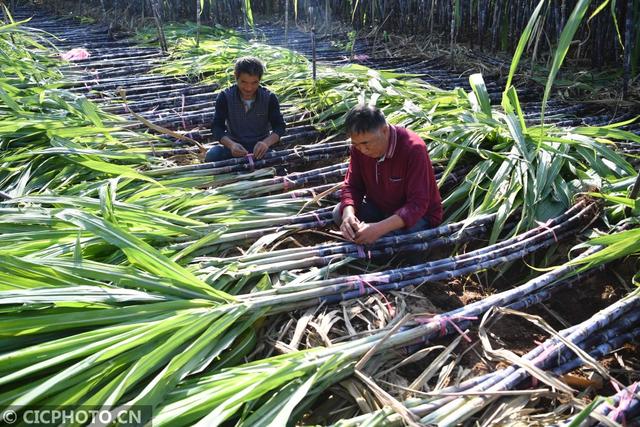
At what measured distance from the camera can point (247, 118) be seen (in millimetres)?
2943

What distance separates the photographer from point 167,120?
331 centimetres

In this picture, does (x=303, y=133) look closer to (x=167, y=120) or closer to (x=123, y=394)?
(x=167, y=120)

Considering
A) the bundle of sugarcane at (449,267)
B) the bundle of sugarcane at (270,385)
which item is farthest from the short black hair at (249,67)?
the bundle of sugarcane at (270,385)

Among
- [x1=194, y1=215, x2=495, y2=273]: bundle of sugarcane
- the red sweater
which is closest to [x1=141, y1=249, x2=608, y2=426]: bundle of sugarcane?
[x1=194, y1=215, x2=495, y2=273]: bundle of sugarcane

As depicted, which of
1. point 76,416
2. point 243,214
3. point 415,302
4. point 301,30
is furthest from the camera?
point 301,30

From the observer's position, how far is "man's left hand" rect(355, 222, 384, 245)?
1.91 m

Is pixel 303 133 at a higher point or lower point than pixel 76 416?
higher

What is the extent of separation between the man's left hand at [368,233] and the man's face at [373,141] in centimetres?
28

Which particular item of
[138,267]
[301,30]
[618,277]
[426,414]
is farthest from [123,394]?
[301,30]

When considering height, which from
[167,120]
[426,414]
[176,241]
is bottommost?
[426,414]

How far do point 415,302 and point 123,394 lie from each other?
96 cm

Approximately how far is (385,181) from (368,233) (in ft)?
0.97

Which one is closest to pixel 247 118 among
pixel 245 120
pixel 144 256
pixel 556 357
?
pixel 245 120

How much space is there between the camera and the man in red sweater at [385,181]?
186 cm
